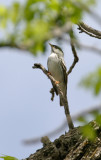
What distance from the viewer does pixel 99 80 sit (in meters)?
4.48

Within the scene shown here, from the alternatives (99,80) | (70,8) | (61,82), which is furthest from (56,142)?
(61,82)

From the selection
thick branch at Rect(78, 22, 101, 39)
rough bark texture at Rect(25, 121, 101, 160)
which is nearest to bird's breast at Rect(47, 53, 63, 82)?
rough bark texture at Rect(25, 121, 101, 160)

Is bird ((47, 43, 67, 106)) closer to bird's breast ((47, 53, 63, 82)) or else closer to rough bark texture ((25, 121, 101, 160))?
bird's breast ((47, 53, 63, 82))

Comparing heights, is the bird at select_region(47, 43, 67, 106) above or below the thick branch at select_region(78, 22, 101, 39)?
above

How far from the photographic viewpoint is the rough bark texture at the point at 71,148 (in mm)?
7011

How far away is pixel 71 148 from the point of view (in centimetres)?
745

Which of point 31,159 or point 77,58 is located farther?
point 77,58

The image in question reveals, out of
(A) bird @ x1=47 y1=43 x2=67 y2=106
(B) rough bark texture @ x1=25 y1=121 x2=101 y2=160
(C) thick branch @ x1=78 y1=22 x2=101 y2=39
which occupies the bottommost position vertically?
(B) rough bark texture @ x1=25 y1=121 x2=101 y2=160

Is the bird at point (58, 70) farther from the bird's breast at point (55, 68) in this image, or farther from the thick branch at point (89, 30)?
the thick branch at point (89, 30)

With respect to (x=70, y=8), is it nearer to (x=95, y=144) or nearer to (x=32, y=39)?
(x=32, y=39)

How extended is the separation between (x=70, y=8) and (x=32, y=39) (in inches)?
35.4

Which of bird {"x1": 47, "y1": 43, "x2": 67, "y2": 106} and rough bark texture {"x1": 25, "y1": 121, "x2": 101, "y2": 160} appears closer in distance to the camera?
rough bark texture {"x1": 25, "y1": 121, "x2": 101, "y2": 160}

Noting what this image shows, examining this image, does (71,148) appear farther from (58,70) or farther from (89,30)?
(58,70)

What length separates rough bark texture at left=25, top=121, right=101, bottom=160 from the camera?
701 cm
